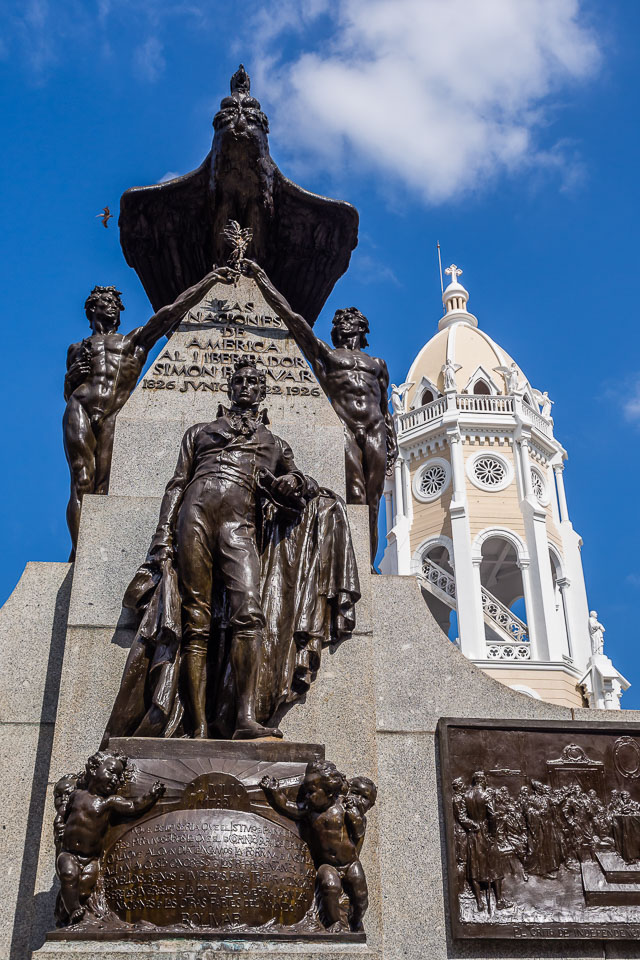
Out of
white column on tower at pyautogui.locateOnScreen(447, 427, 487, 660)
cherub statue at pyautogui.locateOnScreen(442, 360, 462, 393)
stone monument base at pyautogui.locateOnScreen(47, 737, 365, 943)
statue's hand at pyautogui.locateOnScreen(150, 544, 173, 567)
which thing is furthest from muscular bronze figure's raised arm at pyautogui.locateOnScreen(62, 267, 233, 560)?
cherub statue at pyautogui.locateOnScreen(442, 360, 462, 393)

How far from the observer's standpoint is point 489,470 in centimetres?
6250

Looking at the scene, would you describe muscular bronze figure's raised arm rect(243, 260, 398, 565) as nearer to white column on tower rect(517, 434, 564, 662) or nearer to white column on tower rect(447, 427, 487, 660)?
Answer: white column on tower rect(447, 427, 487, 660)

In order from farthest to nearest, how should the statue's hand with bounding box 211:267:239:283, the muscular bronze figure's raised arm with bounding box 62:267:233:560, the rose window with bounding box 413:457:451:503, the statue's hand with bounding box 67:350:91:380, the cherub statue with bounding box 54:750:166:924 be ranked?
the rose window with bounding box 413:457:451:503 < the statue's hand with bounding box 211:267:239:283 < the statue's hand with bounding box 67:350:91:380 < the muscular bronze figure's raised arm with bounding box 62:267:233:560 < the cherub statue with bounding box 54:750:166:924

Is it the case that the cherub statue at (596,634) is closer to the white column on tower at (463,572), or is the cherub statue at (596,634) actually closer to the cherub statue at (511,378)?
the white column on tower at (463,572)

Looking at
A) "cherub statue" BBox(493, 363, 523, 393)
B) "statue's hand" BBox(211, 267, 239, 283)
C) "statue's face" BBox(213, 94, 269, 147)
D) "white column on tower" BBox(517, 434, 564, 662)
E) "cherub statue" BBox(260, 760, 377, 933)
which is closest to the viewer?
"cherub statue" BBox(260, 760, 377, 933)

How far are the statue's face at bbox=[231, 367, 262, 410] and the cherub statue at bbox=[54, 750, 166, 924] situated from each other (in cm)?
332

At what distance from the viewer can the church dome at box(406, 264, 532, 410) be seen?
66000 mm

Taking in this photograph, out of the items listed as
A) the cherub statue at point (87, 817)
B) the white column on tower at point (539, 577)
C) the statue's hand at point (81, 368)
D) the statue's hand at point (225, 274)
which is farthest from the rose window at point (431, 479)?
the cherub statue at point (87, 817)

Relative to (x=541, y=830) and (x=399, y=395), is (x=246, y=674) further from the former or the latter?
(x=399, y=395)

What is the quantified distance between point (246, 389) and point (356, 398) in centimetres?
238

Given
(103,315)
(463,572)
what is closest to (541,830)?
(103,315)

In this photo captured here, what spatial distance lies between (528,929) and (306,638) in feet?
8.72

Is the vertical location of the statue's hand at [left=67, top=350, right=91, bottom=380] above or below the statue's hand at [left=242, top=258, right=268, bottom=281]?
below

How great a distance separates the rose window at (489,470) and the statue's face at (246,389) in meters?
54.4
